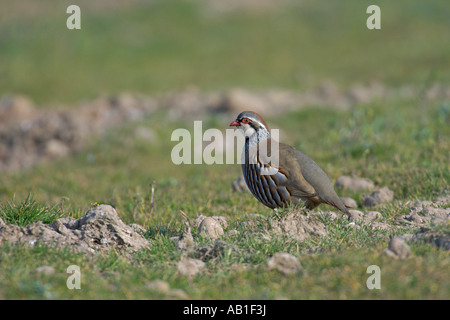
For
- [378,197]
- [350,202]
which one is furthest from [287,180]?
[378,197]

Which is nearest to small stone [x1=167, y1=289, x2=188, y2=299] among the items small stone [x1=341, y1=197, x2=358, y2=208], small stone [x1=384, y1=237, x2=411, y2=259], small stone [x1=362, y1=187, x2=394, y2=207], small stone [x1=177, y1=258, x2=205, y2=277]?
small stone [x1=177, y1=258, x2=205, y2=277]

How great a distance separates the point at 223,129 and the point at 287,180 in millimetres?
7188

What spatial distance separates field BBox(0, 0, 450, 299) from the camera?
177 inches

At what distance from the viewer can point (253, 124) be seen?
655 cm

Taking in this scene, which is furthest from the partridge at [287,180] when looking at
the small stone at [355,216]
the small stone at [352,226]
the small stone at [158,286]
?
the small stone at [158,286]

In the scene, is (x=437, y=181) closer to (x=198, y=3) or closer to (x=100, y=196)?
(x=100, y=196)

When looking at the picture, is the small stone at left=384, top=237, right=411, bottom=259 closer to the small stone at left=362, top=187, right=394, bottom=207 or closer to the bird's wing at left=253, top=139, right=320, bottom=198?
the bird's wing at left=253, top=139, right=320, bottom=198

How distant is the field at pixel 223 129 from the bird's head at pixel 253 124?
935 millimetres

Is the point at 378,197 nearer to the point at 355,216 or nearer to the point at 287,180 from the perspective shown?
the point at 355,216

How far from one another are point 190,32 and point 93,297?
2225 centimetres

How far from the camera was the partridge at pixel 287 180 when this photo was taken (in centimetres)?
598

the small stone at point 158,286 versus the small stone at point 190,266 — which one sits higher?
the small stone at point 190,266

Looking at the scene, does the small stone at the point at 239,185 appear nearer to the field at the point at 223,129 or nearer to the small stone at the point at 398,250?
the field at the point at 223,129

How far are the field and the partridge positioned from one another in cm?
30
